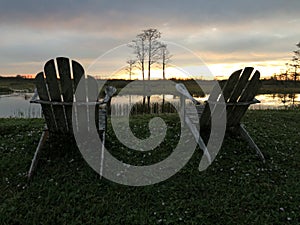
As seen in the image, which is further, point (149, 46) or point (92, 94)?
point (149, 46)

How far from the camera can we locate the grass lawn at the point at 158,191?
2881 mm

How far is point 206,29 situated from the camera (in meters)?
10.6

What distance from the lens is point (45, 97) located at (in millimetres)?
3742

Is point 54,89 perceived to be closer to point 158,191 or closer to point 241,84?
point 158,191

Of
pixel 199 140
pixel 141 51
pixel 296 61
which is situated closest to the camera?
pixel 199 140

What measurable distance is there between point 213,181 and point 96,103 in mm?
2055

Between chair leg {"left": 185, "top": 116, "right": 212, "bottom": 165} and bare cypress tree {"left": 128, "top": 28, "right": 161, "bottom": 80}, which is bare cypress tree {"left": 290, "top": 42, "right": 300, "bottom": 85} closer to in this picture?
bare cypress tree {"left": 128, "top": 28, "right": 161, "bottom": 80}

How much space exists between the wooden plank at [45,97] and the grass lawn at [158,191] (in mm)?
624

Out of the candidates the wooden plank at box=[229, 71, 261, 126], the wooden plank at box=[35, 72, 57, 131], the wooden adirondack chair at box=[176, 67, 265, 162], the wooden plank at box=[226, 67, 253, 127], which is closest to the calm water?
the wooden plank at box=[35, 72, 57, 131]

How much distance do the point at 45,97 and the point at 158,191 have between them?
2114 millimetres

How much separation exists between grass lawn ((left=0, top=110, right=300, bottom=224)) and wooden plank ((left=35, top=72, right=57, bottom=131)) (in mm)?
624

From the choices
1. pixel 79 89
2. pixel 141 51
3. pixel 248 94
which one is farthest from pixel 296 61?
pixel 79 89

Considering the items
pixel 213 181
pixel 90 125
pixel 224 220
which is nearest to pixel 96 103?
pixel 90 125

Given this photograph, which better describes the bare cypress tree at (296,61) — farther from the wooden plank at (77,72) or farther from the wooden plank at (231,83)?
the wooden plank at (77,72)
